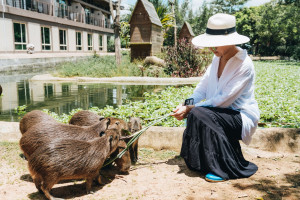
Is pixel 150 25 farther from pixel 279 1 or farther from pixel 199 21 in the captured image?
pixel 199 21

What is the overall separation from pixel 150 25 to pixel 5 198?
15856mm

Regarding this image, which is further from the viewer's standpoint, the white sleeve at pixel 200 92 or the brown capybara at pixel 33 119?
the white sleeve at pixel 200 92

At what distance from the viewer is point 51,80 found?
1289cm

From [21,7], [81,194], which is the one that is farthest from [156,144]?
[21,7]

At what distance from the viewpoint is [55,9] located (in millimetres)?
27531

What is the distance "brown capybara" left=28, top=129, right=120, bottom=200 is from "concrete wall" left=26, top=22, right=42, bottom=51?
77.7ft

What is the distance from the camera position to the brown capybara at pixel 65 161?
2346mm

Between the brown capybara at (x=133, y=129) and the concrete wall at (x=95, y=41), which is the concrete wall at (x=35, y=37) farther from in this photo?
the brown capybara at (x=133, y=129)

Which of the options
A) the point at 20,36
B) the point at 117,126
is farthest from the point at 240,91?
the point at 20,36

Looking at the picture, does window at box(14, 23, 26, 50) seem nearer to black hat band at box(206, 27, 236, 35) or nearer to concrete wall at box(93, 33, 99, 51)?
concrete wall at box(93, 33, 99, 51)

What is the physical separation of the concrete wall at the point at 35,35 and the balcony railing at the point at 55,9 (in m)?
1.69

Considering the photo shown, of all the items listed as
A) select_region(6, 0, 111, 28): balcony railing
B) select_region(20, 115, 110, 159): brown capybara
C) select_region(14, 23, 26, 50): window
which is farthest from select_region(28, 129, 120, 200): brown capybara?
select_region(6, 0, 111, 28): balcony railing

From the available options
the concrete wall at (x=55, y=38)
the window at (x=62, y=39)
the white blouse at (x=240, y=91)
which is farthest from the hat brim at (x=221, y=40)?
the window at (x=62, y=39)

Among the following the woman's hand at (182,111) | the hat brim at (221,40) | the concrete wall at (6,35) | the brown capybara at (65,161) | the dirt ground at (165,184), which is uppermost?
the concrete wall at (6,35)
